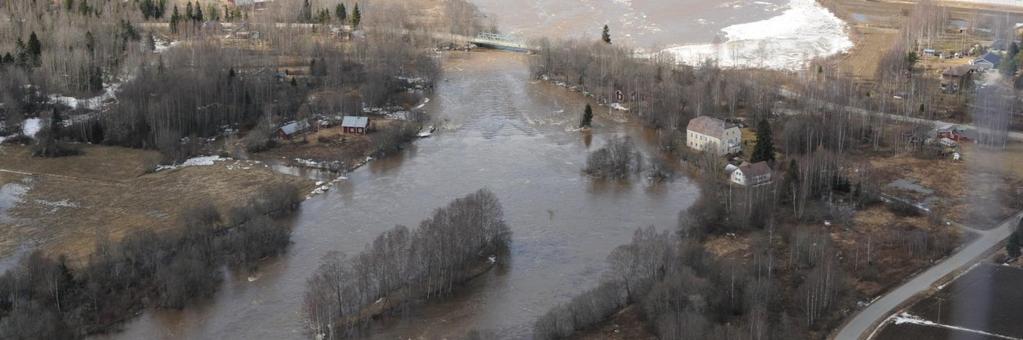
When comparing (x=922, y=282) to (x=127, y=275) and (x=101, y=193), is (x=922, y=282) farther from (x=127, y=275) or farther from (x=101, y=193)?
(x=101, y=193)

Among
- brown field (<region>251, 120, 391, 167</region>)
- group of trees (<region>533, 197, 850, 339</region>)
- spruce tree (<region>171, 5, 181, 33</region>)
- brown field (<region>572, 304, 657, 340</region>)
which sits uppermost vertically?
spruce tree (<region>171, 5, 181, 33</region>)

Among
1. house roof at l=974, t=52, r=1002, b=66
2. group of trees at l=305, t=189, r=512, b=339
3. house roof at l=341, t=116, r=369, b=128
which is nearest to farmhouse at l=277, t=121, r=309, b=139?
house roof at l=341, t=116, r=369, b=128

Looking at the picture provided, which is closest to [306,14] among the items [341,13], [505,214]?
[341,13]

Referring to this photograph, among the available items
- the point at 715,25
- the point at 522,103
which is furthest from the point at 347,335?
the point at 715,25

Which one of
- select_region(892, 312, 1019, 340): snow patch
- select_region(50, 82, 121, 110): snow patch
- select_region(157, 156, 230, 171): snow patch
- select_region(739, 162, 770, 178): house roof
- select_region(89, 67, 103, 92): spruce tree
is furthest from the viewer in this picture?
select_region(89, 67, 103, 92): spruce tree

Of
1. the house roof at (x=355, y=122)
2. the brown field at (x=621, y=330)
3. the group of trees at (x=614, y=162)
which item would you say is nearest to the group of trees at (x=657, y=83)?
the group of trees at (x=614, y=162)

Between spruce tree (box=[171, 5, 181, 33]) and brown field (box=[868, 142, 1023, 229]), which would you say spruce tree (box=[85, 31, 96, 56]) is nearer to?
spruce tree (box=[171, 5, 181, 33])

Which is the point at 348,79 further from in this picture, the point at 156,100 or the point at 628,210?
the point at 628,210
